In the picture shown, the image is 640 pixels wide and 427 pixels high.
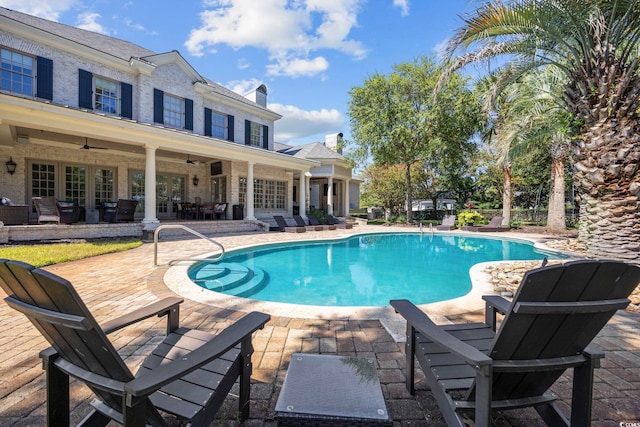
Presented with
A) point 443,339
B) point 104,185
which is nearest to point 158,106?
point 104,185

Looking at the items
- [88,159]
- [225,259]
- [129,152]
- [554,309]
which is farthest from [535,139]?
[88,159]

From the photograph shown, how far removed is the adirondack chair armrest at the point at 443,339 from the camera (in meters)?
1.32

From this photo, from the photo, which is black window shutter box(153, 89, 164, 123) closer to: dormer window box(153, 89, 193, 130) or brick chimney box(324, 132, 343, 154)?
dormer window box(153, 89, 193, 130)

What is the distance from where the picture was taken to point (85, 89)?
1096cm

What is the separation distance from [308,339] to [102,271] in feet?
15.9

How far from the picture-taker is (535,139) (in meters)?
12.0

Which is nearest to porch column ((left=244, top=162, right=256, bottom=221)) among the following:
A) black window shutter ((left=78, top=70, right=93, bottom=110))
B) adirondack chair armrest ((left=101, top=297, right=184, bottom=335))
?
black window shutter ((left=78, top=70, right=93, bottom=110))

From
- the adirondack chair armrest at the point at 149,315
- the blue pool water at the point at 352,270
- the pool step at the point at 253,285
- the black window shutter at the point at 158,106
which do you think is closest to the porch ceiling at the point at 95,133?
the black window shutter at the point at 158,106

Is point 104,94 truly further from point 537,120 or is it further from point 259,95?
point 537,120

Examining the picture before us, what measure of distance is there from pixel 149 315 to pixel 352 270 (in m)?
6.22

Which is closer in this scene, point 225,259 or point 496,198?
point 225,259

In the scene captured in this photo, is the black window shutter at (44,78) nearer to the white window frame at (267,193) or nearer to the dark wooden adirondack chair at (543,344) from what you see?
the white window frame at (267,193)

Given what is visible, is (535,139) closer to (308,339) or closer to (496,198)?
(308,339)

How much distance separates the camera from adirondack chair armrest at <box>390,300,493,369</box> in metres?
1.32
